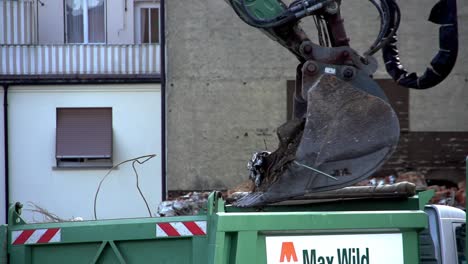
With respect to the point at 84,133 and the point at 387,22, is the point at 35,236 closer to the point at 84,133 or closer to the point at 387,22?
the point at 387,22

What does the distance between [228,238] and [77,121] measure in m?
16.6

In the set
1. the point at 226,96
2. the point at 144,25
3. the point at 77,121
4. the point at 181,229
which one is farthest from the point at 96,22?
the point at 181,229

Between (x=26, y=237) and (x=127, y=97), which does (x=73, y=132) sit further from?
(x=26, y=237)

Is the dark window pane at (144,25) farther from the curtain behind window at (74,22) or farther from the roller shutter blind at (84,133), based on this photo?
the roller shutter blind at (84,133)

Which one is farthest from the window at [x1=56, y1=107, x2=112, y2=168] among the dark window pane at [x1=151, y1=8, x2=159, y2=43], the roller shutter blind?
the dark window pane at [x1=151, y1=8, x2=159, y2=43]

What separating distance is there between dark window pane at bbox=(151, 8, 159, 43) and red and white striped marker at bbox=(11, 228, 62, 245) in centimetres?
1661

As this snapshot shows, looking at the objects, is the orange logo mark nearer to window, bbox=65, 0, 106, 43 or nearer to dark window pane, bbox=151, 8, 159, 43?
dark window pane, bbox=151, 8, 159, 43

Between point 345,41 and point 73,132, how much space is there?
1352 centimetres

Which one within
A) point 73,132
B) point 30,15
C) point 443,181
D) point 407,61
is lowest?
point 443,181

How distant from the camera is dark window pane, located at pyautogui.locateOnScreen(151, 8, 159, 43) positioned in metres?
21.6

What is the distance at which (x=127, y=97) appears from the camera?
68.3 ft

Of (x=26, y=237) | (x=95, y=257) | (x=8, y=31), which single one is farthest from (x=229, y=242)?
(x=8, y=31)

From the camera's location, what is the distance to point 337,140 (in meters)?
7.50

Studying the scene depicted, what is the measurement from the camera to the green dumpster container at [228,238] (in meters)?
4.58
